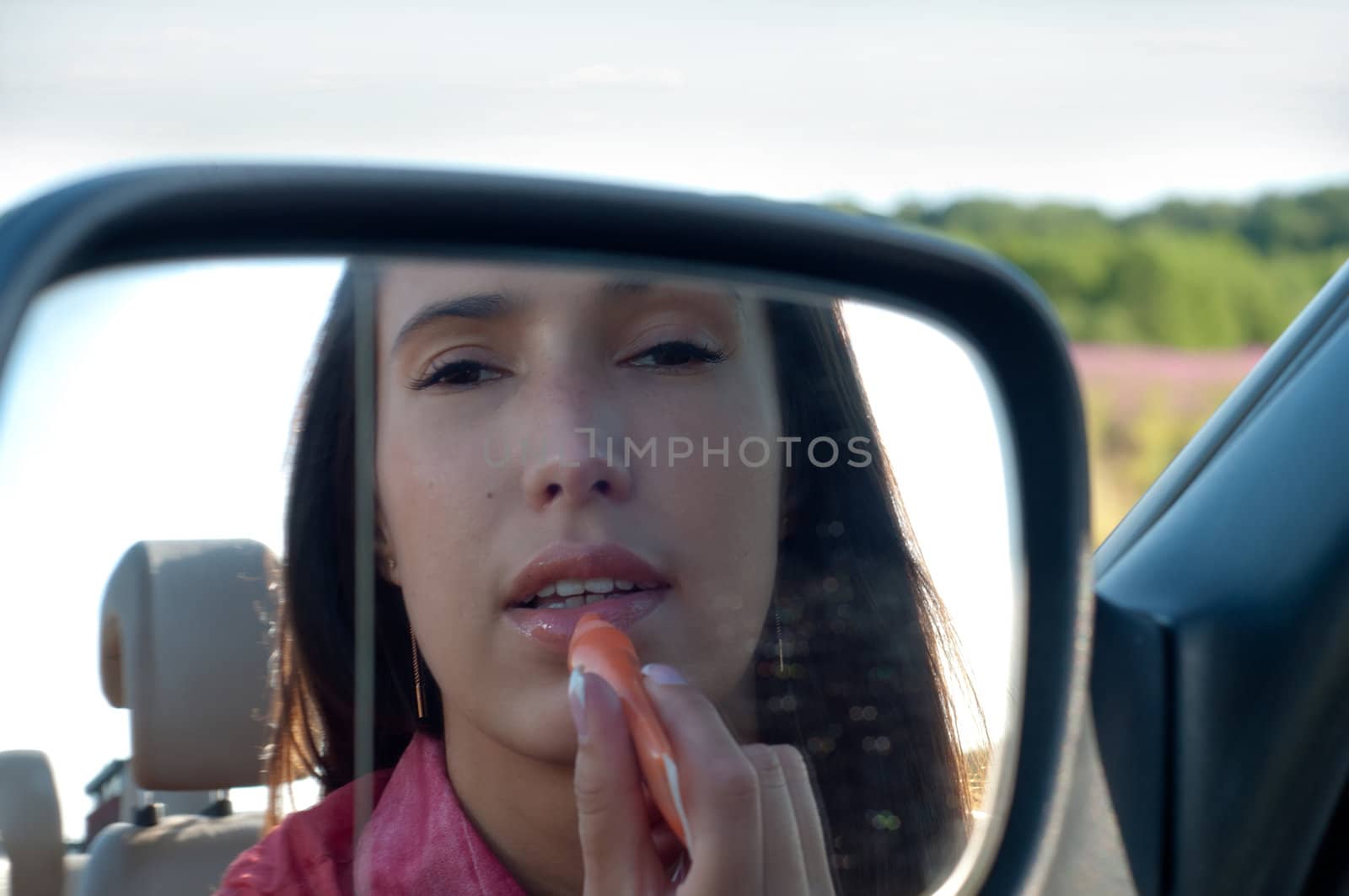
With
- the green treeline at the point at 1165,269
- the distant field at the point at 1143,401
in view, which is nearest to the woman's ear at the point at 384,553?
the distant field at the point at 1143,401

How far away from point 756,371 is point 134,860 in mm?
843

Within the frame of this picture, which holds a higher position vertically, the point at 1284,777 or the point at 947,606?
the point at 947,606

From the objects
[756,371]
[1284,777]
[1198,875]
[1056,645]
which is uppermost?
[756,371]

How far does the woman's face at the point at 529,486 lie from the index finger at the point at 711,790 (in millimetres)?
46

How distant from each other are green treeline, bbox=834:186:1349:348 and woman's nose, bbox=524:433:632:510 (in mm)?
29040

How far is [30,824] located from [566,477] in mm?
592

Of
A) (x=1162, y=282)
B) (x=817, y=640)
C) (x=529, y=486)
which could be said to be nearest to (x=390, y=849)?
(x=529, y=486)

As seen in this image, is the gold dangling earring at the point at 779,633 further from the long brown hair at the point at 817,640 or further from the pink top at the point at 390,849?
the pink top at the point at 390,849

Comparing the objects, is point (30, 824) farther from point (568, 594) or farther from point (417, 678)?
point (568, 594)

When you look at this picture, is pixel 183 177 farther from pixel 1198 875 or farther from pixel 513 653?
pixel 1198 875

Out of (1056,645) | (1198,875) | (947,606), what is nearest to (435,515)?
(947,606)

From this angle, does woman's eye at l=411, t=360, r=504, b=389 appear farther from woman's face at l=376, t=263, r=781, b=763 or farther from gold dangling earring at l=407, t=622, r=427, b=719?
gold dangling earring at l=407, t=622, r=427, b=719

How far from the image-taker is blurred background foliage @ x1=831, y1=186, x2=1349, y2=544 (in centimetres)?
2497

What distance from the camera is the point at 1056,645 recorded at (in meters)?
2.01
